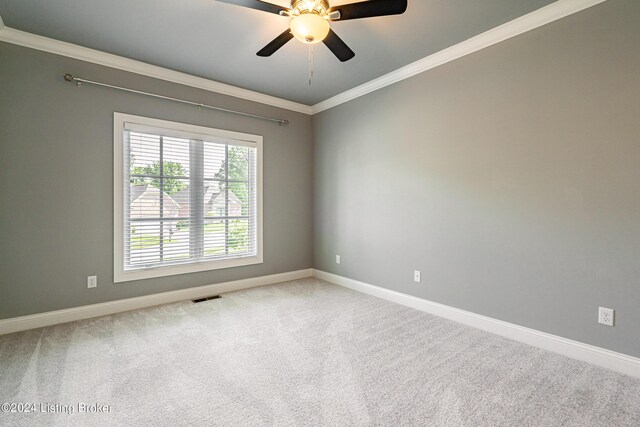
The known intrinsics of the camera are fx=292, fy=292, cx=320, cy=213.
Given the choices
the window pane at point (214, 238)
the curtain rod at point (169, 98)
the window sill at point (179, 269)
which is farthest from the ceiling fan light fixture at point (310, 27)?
the window sill at point (179, 269)

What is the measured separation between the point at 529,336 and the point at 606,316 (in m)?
0.56

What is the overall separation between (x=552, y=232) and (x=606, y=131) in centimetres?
82

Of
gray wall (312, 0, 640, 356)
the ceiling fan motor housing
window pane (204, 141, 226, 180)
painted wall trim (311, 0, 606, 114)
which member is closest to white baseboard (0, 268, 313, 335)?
window pane (204, 141, 226, 180)

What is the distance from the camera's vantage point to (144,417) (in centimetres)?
162

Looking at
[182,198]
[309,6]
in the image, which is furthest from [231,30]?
[182,198]

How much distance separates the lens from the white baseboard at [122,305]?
275 centimetres

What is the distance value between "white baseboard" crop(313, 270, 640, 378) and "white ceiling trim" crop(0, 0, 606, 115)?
8.44ft

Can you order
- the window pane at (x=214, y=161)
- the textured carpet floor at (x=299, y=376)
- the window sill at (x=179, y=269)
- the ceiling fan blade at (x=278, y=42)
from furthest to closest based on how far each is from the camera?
the window pane at (x=214, y=161) < the window sill at (x=179, y=269) < the ceiling fan blade at (x=278, y=42) < the textured carpet floor at (x=299, y=376)

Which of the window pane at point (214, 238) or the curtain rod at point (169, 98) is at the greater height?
the curtain rod at point (169, 98)

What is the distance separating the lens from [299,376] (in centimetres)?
202

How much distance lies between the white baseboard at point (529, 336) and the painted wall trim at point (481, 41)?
2573 mm

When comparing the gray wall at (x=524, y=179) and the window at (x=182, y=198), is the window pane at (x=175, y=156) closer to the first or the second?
the window at (x=182, y=198)

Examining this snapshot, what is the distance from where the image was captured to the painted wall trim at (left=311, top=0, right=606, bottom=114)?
7.47 feet

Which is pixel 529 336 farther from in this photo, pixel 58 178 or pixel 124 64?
pixel 124 64
